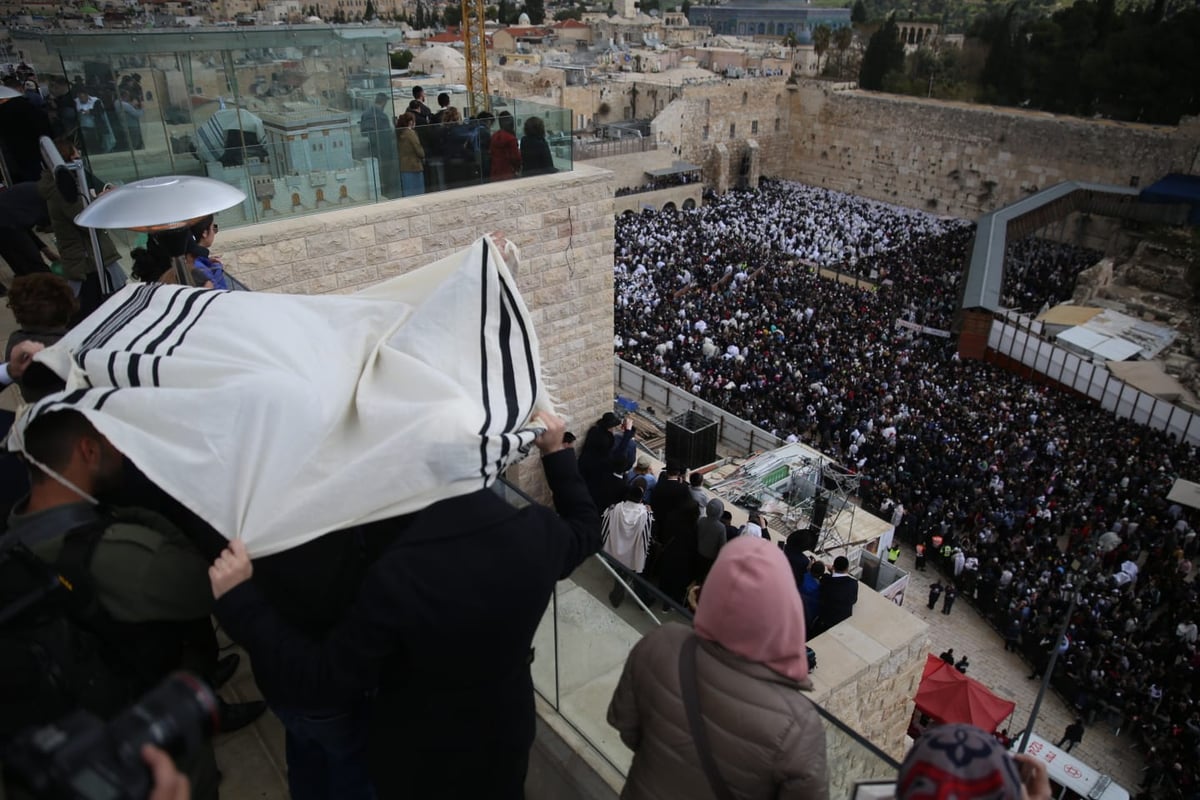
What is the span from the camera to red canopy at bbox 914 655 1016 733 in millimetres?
7941

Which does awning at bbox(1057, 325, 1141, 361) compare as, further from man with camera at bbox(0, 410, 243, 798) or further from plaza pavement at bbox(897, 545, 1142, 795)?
man with camera at bbox(0, 410, 243, 798)

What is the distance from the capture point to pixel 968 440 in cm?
1402

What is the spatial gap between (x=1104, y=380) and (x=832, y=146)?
865 inches

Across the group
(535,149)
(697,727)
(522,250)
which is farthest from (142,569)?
(535,149)

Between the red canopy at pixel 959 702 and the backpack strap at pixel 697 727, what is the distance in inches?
284

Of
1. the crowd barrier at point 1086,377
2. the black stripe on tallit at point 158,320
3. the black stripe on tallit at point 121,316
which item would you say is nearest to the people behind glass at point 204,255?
the black stripe on tallit at point 121,316

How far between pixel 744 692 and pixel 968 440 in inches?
544

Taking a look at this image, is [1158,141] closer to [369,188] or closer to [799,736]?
[369,188]

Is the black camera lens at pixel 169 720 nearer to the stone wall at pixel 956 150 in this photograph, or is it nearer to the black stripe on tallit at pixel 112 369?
the black stripe on tallit at pixel 112 369

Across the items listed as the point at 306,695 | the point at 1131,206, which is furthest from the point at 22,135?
the point at 1131,206

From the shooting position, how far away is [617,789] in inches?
100

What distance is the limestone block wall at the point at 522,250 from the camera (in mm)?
6074

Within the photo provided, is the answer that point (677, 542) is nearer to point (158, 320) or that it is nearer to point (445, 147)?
point (158, 320)

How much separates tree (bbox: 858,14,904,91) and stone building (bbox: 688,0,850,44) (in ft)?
198
